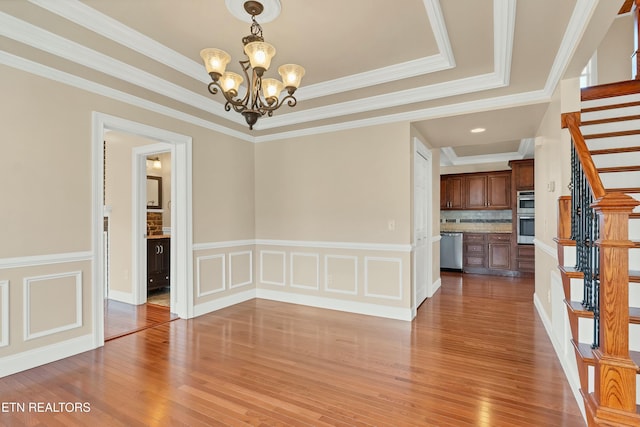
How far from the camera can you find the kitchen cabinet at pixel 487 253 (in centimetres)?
690

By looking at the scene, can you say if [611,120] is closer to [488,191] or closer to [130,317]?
[488,191]

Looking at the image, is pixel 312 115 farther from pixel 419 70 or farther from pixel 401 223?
pixel 401 223

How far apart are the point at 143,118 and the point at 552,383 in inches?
175

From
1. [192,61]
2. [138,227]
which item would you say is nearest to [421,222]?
[192,61]

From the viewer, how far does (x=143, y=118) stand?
3529 millimetres

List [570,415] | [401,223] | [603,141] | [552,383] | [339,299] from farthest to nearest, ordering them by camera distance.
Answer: [339,299]
[401,223]
[603,141]
[552,383]
[570,415]

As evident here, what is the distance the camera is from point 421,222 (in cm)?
493

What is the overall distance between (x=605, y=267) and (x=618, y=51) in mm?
4015

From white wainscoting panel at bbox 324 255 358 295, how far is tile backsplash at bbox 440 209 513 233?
13.9ft

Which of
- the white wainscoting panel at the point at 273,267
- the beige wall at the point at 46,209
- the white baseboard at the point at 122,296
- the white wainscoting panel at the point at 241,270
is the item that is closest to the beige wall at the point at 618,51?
the white wainscoting panel at the point at 273,267

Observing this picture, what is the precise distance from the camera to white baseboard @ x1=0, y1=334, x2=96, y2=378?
102 inches

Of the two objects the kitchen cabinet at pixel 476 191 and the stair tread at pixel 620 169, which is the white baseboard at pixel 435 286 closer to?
the kitchen cabinet at pixel 476 191

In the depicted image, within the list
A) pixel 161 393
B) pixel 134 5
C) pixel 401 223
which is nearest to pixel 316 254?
pixel 401 223

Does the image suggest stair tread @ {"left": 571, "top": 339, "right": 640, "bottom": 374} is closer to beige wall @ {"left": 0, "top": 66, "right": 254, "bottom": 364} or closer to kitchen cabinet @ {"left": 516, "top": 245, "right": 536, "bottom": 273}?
beige wall @ {"left": 0, "top": 66, "right": 254, "bottom": 364}
